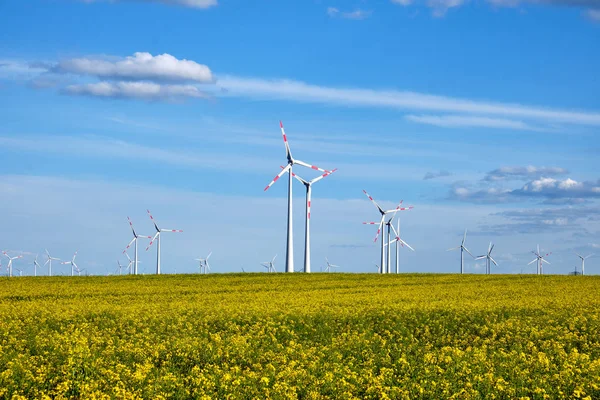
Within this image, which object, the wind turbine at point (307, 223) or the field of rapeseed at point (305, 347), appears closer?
the field of rapeseed at point (305, 347)

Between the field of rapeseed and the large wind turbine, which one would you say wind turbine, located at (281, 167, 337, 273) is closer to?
the large wind turbine

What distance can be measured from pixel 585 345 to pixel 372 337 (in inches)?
339

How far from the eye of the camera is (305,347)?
2970 cm

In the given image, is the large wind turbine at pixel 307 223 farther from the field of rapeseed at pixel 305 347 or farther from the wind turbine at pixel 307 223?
the field of rapeseed at pixel 305 347

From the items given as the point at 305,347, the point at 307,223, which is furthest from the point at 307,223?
→ the point at 305,347

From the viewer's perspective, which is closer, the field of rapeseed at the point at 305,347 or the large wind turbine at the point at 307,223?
the field of rapeseed at the point at 305,347

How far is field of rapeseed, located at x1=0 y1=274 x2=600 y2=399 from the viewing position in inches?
828

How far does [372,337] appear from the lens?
102 ft

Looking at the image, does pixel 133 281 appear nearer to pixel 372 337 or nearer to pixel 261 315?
pixel 261 315

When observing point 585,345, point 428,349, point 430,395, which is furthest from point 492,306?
point 430,395

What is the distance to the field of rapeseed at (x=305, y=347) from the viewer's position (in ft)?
69.0

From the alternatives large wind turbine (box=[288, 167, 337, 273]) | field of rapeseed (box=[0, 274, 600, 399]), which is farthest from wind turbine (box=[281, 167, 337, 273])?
field of rapeseed (box=[0, 274, 600, 399])

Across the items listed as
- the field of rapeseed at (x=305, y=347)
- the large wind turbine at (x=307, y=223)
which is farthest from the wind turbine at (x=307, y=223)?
A: the field of rapeseed at (x=305, y=347)

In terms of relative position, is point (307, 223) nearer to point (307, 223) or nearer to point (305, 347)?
point (307, 223)
